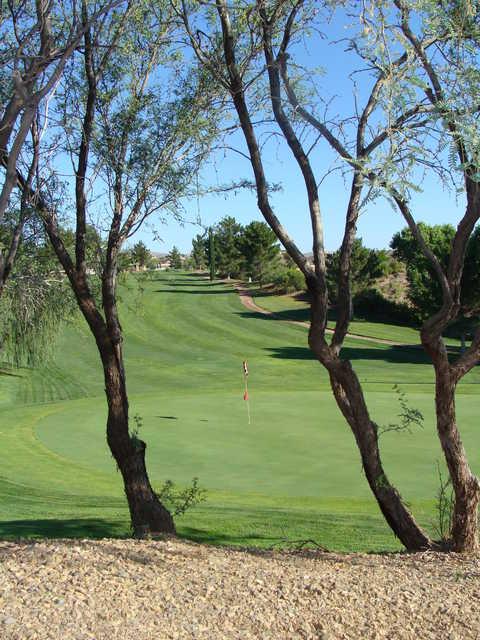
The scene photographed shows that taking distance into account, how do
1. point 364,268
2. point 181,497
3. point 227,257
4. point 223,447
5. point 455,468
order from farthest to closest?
point 227,257 → point 364,268 → point 223,447 → point 181,497 → point 455,468

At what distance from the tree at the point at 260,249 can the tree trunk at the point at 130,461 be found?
6581 cm

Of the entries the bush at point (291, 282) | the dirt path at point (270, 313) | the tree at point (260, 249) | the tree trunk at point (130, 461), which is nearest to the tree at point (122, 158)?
the tree trunk at point (130, 461)

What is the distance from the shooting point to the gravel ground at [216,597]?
4.56 metres

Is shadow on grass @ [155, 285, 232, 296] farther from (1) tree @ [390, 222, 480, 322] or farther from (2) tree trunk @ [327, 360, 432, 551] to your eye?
(2) tree trunk @ [327, 360, 432, 551]

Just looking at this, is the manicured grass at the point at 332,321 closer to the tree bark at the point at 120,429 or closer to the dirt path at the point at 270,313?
the dirt path at the point at 270,313

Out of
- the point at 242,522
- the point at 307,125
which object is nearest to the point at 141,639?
the point at 307,125

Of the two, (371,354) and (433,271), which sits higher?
(433,271)

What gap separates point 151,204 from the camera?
953 cm

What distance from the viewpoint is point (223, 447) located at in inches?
701

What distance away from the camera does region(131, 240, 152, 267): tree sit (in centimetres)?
1096

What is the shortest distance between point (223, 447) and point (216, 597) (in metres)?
12.8

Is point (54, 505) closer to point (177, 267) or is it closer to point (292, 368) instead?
point (292, 368)

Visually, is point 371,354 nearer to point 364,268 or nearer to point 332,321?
point 332,321

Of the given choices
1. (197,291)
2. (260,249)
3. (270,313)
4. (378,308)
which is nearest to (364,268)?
(378,308)
